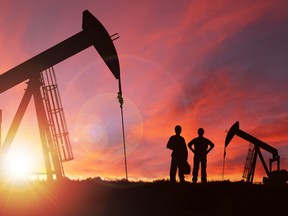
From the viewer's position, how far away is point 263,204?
41.3ft

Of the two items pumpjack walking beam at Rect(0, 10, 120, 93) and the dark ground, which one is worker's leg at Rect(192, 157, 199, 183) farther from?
pumpjack walking beam at Rect(0, 10, 120, 93)

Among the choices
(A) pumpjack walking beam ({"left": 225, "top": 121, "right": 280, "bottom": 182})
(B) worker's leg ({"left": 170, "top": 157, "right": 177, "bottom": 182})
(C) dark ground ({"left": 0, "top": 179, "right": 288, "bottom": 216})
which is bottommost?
(C) dark ground ({"left": 0, "top": 179, "right": 288, "bottom": 216})

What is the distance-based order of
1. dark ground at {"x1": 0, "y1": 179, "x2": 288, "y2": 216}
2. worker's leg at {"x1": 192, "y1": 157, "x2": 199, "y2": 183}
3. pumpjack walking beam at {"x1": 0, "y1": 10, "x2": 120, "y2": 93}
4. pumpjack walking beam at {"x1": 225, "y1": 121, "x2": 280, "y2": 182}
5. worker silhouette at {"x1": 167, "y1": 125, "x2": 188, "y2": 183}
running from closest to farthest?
dark ground at {"x1": 0, "y1": 179, "x2": 288, "y2": 216}
worker silhouette at {"x1": 167, "y1": 125, "x2": 188, "y2": 183}
worker's leg at {"x1": 192, "y1": 157, "x2": 199, "y2": 183}
pumpjack walking beam at {"x1": 0, "y1": 10, "x2": 120, "y2": 93}
pumpjack walking beam at {"x1": 225, "y1": 121, "x2": 280, "y2": 182}

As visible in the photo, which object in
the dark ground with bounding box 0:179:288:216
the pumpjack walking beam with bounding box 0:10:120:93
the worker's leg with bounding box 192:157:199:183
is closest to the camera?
the dark ground with bounding box 0:179:288:216

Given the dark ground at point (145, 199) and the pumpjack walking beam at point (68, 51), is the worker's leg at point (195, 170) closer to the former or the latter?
the dark ground at point (145, 199)

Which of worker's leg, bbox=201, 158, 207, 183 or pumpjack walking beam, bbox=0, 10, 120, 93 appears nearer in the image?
worker's leg, bbox=201, 158, 207, 183

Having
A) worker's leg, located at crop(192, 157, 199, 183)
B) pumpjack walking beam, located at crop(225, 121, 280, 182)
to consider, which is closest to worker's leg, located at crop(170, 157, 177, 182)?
worker's leg, located at crop(192, 157, 199, 183)

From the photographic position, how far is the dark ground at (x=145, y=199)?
39.9 feet

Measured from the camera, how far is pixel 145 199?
13289 millimetres

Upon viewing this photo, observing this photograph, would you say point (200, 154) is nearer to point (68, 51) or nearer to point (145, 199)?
point (145, 199)

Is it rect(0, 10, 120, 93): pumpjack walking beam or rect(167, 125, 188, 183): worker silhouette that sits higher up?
rect(0, 10, 120, 93): pumpjack walking beam

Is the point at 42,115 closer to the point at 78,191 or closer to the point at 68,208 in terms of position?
the point at 78,191

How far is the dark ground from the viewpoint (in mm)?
12164

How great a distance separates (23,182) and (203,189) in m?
7.74
